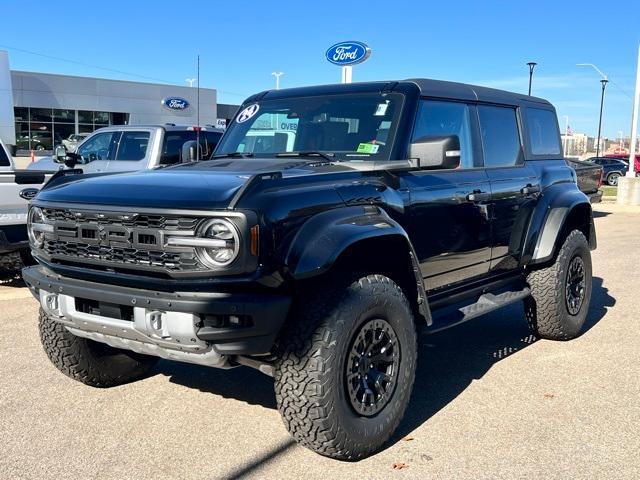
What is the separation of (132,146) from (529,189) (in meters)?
6.40

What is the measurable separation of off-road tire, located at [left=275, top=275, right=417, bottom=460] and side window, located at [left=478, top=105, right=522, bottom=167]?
2.12 meters

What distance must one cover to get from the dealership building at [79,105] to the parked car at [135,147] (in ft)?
87.2

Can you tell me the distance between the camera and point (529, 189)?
212 inches

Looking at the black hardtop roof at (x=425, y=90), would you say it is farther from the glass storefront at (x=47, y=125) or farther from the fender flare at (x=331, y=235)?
the glass storefront at (x=47, y=125)

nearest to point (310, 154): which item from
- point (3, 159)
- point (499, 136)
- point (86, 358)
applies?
point (499, 136)

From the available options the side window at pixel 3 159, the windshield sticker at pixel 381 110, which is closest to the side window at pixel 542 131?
the windshield sticker at pixel 381 110

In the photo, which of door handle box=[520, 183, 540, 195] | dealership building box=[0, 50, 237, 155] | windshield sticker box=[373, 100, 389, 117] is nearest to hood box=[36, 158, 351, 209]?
windshield sticker box=[373, 100, 389, 117]

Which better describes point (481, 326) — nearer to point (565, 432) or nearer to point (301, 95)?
point (565, 432)

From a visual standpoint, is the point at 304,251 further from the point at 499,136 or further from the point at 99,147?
the point at 99,147

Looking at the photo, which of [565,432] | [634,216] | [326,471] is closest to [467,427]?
[565,432]

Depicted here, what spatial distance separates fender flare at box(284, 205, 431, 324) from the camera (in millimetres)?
3174

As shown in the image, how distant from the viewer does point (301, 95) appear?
485cm

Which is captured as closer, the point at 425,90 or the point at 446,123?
the point at 425,90

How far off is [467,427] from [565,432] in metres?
0.56
